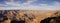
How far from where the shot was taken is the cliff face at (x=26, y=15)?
2445 mm

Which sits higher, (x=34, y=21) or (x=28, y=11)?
(x=28, y=11)

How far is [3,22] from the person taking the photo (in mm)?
2443

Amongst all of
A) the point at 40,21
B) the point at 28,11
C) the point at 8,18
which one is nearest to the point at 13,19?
the point at 8,18

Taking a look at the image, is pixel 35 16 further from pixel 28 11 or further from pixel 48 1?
pixel 48 1

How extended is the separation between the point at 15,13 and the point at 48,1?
54 centimetres

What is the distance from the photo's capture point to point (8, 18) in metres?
2.46

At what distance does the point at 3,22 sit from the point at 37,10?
55 cm

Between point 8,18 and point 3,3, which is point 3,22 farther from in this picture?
point 3,3

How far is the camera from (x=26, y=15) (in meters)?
2.46

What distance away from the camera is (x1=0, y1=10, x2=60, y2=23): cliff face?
96.3 inches

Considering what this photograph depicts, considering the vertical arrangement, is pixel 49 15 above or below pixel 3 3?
below

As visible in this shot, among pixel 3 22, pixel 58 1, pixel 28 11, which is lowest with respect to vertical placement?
pixel 3 22

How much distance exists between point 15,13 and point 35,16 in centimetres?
31

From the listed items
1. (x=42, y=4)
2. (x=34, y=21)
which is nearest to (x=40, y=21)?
(x=34, y=21)
